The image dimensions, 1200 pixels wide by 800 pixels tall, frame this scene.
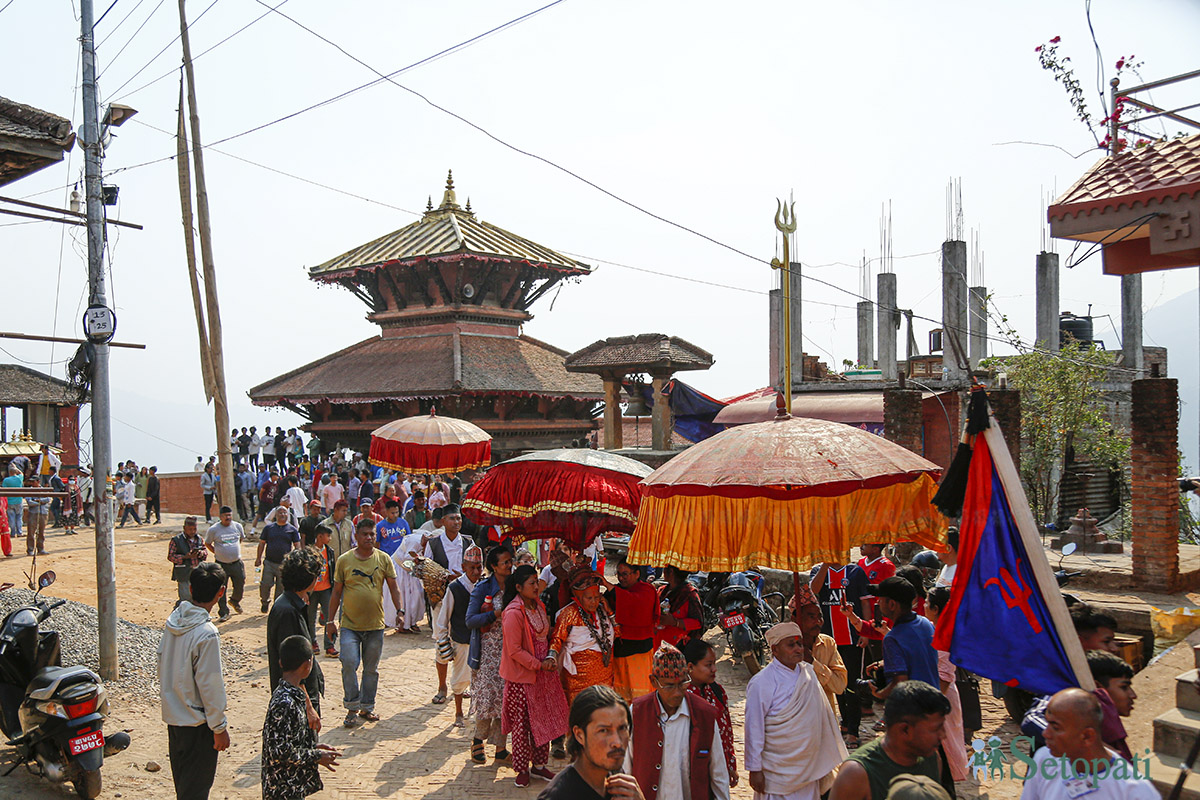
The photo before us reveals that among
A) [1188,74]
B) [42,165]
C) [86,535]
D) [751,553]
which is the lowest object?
[86,535]

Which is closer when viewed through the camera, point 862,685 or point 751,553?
point 751,553

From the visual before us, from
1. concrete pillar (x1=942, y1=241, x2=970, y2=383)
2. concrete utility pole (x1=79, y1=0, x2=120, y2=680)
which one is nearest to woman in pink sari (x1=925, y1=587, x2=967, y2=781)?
concrete utility pole (x1=79, y1=0, x2=120, y2=680)

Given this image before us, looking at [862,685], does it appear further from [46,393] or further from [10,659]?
[46,393]

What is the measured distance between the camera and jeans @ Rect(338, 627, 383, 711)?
25.4 ft

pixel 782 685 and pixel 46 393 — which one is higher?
pixel 46 393

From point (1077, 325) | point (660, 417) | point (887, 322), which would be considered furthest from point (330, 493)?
point (1077, 325)

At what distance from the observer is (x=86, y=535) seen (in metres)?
19.6

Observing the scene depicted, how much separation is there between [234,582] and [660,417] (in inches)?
355

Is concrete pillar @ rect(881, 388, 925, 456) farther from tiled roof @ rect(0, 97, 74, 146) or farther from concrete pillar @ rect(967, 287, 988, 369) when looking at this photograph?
concrete pillar @ rect(967, 287, 988, 369)

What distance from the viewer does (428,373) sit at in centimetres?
2392

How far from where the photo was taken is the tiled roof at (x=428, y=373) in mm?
23422

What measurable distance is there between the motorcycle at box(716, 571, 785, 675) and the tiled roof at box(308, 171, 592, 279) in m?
17.3

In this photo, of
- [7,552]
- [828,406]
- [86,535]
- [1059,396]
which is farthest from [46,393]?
[1059,396]

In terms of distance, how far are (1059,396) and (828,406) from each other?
448 centimetres
